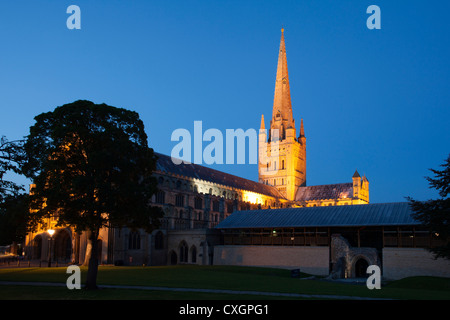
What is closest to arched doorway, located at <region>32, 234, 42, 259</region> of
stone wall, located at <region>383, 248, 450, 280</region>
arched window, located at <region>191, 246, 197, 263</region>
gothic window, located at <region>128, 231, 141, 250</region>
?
gothic window, located at <region>128, 231, 141, 250</region>

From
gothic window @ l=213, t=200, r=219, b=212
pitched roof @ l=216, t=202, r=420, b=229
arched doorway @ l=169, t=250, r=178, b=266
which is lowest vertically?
arched doorway @ l=169, t=250, r=178, b=266

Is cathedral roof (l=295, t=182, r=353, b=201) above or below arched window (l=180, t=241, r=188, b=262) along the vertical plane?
above

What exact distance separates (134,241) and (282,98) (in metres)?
82.1

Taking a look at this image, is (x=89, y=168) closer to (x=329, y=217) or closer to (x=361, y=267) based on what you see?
(x=361, y=267)

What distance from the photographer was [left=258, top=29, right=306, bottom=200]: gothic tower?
124 metres

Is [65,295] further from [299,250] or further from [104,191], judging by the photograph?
[299,250]

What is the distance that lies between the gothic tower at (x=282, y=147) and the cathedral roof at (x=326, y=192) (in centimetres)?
253

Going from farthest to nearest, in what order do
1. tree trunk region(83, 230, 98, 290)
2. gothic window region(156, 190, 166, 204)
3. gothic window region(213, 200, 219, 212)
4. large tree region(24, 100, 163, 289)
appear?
1. gothic window region(213, 200, 219, 212)
2. gothic window region(156, 190, 166, 204)
3. large tree region(24, 100, 163, 289)
4. tree trunk region(83, 230, 98, 290)

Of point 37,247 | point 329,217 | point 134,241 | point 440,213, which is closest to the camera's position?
point 440,213

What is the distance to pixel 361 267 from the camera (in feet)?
155

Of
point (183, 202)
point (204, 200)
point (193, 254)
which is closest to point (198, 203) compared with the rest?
point (204, 200)

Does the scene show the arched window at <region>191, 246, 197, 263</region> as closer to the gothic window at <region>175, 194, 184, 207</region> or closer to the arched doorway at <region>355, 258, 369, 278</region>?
the gothic window at <region>175, 194, 184, 207</region>
